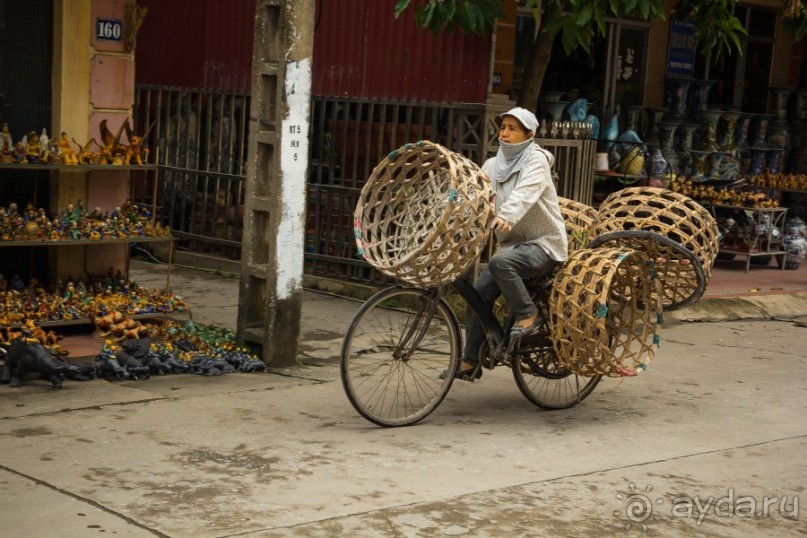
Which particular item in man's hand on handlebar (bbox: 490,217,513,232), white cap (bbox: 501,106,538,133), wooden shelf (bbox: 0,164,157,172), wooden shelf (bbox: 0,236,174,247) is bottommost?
wooden shelf (bbox: 0,236,174,247)

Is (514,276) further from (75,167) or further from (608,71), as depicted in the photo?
(608,71)

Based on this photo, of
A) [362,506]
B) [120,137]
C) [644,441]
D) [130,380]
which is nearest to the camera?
[362,506]

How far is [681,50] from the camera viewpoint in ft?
49.5

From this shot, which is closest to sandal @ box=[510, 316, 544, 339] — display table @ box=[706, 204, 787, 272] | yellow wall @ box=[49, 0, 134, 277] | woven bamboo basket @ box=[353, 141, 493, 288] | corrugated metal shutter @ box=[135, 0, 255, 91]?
woven bamboo basket @ box=[353, 141, 493, 288]

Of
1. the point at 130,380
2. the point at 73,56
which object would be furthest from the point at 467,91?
the point at 130,380

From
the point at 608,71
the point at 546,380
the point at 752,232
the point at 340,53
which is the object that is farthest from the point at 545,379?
the point at 608,71

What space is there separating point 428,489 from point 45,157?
4.01 meters

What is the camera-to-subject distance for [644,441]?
6.74 metres

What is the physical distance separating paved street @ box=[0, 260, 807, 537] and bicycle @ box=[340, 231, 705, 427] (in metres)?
0.14

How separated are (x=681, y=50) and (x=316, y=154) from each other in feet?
19.2

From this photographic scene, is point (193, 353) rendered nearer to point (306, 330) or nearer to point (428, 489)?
point (306, 330)

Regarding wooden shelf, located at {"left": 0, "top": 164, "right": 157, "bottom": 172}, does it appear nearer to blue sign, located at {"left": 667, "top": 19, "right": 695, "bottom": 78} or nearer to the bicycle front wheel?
the bicycle front wheel

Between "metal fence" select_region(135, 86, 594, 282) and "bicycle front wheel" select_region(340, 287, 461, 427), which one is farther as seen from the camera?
"metal fence" select_region(135, 86, 594, 282)

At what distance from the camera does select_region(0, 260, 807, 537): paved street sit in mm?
5152
